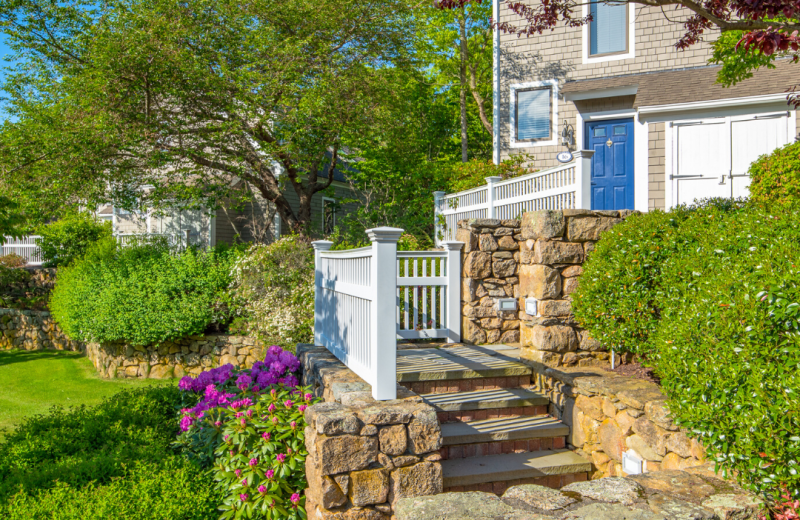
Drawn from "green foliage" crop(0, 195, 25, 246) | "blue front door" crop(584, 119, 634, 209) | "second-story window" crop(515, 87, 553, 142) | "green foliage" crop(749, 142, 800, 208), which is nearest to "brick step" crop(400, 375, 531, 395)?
"green foliage" crop(749, 142, 800, 208)

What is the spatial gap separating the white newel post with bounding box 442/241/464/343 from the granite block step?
1.96 metres

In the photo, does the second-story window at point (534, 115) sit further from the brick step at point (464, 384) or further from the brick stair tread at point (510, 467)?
the brick stair tread at point (510, 467)

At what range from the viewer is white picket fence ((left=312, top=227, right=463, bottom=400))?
3881mm

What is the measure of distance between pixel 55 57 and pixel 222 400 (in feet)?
29.6

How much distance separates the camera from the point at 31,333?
12.5 meters

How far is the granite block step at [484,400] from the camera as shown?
4879 mm

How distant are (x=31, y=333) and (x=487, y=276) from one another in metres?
11.0

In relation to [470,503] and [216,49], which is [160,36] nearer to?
[216,49]

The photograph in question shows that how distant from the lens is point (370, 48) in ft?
41.3

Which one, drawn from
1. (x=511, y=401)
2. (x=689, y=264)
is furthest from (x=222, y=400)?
(x=689, y=264)

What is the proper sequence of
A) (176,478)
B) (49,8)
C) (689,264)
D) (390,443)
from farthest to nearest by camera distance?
(49,8) → (176,478) → (689,264) → (390,443)

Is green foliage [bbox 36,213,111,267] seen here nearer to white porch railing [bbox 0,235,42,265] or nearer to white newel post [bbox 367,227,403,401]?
white porch railing [bbox 0,235,42,265]

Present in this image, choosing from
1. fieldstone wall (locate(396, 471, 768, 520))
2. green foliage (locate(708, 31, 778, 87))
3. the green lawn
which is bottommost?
the green lawn

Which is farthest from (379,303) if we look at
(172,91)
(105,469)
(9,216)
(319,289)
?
(9,216)
